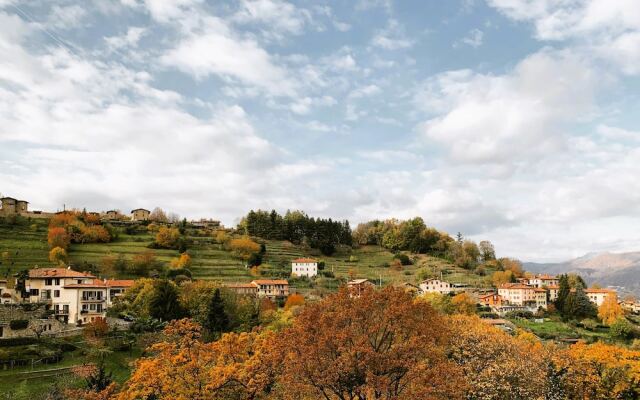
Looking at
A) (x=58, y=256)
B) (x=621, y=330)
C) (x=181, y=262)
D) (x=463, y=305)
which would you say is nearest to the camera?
(x=463, y=305)

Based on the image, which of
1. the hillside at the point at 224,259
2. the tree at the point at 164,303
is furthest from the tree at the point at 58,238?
the tree at the point at 164,303

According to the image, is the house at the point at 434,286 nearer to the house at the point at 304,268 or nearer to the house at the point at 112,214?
the house at the point at 304,268

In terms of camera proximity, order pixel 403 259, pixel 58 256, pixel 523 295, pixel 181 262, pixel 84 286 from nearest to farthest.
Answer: pixel 84 286 < pixel 58 256 < pixel 181 262 < pixel 523 295 < pixel 403 259

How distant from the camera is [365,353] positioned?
880 inches

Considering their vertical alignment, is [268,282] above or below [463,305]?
above

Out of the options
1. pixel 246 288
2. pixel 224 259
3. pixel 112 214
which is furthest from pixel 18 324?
pixel 112 214

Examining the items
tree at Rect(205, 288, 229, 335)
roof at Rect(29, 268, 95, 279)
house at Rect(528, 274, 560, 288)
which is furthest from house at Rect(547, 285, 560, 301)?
roof at Rect(29, 268, 95, 279)

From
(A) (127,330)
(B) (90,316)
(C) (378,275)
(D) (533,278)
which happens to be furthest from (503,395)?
(D) (533,278)

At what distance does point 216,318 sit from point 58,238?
4611cm

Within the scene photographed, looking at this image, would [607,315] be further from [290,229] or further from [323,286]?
[290,229]

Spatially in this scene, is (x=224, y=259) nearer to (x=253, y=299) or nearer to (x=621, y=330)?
(x=253, y=299)

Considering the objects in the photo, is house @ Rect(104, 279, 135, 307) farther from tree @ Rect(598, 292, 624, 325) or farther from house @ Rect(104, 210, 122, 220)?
tree @ Rect(598, 292, 624, 325)

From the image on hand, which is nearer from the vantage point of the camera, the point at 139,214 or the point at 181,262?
the point at 181,262

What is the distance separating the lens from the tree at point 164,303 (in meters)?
62.4
